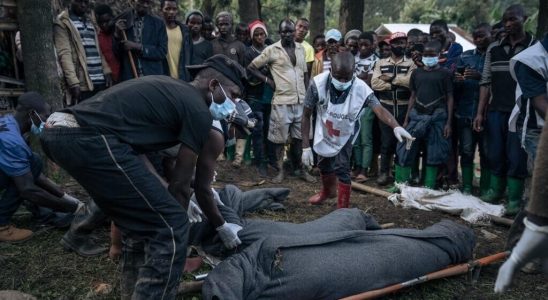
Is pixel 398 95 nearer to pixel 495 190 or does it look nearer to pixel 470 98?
pixel 470 98

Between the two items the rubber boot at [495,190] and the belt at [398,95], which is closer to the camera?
the rubber boot at [495,190]

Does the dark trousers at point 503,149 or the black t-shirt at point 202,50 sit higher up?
the black t-shirt at point 202,50

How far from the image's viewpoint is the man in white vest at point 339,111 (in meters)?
5.07

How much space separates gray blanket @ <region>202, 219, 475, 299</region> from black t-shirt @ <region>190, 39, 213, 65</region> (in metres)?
3.52

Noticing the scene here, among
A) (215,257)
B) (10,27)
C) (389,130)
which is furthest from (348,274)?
(10,27)

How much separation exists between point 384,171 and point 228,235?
13.0 ft

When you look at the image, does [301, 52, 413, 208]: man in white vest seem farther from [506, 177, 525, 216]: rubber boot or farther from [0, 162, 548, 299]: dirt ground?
[506, 177, 525, 216]: rubber boot

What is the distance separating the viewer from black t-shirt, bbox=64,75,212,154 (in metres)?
2.77

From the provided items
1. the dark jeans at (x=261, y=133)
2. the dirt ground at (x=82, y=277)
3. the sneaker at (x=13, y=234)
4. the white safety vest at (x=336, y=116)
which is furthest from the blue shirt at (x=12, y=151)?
the dark jeans at (x=261, y=133)

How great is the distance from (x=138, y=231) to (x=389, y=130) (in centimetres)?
472

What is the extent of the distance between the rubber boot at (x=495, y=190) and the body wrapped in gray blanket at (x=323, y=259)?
82.0 inches

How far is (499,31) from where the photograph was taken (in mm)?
5996

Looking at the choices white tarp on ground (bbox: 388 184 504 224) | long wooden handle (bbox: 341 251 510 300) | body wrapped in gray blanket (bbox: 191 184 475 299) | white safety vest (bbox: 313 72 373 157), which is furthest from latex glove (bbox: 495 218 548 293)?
white tarp on ground (bbox: 388 184 504 224)

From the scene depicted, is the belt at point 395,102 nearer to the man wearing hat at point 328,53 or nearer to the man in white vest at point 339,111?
the man wearing hat at point 328,53
